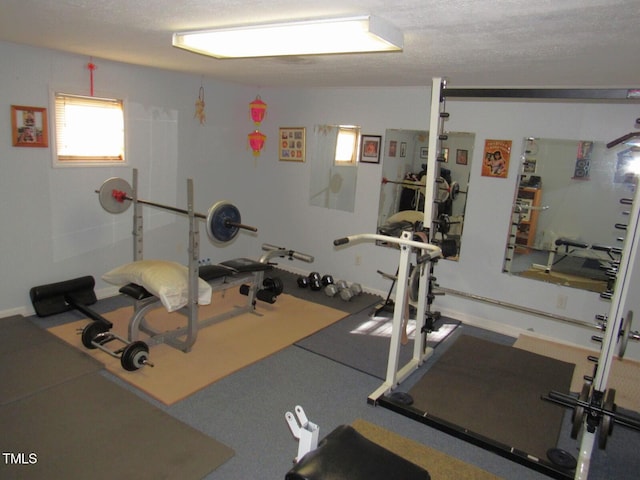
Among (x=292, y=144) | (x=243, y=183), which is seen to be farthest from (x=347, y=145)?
(x=243, y=183)

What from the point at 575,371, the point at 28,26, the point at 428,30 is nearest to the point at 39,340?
the point at 28,26

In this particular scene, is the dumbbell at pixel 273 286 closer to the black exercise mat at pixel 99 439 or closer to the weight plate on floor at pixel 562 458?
the black exercise mat at pixel 99 439

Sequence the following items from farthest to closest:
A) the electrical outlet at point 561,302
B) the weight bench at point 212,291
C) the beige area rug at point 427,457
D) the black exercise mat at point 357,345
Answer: the electrical outlet at point 561,302 → the black exercise mat at point 357,345 → the weight bench at point 212,291 → the beige area rug at point 427,457

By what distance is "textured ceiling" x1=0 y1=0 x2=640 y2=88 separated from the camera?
166 cm

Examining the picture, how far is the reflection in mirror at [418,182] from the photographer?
410cm

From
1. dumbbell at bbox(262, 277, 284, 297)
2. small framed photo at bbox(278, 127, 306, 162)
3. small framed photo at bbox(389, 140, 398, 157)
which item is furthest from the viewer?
small framed photo at bbox(278, 127, 306, 162)

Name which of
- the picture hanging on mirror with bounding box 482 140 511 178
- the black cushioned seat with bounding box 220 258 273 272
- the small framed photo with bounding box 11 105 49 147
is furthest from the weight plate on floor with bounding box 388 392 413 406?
the small framed photo with bounding box 11 105 49 147

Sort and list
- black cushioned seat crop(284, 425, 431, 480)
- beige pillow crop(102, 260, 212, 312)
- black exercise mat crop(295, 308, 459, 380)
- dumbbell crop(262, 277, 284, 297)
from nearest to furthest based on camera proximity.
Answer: black cushioned seat crop(284, 425, 431, 480) → beige pillow crop(102, 260, 212, 312) → black exercise mat crop(295, 308, 459, 380) → dumbbell crop(262, 277, 284, 297)

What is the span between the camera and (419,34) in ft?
6.75

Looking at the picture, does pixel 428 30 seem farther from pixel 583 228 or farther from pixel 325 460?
pixel 583 228

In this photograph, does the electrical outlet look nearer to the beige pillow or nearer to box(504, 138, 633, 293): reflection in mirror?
box(504, 138, 633, 293): reflection in mirror

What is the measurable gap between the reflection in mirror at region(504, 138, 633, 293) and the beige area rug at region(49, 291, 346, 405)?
1788 mm

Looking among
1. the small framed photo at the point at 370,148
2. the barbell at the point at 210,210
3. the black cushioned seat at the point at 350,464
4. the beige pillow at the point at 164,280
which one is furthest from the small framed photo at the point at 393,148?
the black cushioned seat at the point at 350,464

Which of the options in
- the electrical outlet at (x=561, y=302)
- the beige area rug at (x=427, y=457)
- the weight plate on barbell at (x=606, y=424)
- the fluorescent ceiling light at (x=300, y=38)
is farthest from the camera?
the electrical outlet at (x=561, y=302)
